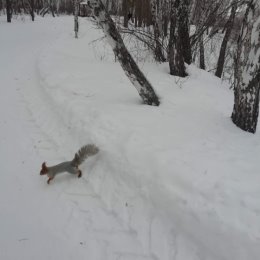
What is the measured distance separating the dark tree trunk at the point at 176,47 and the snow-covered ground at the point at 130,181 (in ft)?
4.23

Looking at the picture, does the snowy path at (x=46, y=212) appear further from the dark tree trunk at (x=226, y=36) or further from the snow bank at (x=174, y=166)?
the dark tree trunk at (x=226, y=36)

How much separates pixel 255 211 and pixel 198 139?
5.17 ft

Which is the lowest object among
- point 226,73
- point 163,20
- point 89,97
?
point 226,73

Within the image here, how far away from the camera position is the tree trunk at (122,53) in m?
5.01

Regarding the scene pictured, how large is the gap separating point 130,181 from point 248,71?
2211 mm

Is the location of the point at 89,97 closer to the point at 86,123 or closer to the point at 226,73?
the point at 86,123

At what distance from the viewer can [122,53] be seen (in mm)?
5336

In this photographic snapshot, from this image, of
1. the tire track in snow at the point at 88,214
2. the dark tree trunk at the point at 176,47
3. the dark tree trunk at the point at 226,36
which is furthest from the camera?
the dark tree trunk at the point at 226,36

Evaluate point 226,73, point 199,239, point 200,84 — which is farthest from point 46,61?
point 199,239

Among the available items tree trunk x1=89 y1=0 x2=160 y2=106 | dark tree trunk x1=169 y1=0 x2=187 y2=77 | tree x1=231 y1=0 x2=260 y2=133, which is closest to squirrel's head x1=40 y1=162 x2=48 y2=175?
tree trunk x1=89 y1=0 x2=160 y2=106

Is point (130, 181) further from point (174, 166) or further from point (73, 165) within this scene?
point (73, 165)

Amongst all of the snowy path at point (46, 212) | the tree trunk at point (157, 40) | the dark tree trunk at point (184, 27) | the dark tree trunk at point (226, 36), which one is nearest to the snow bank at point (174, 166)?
the snowy path at point (46, 212)

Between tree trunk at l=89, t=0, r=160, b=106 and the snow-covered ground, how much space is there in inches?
9.6

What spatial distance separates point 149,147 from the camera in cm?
410
